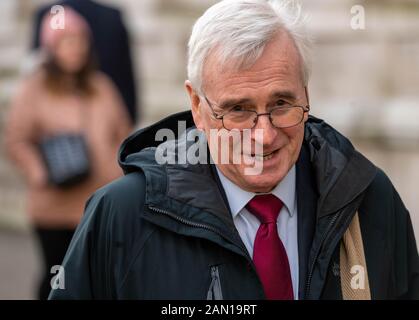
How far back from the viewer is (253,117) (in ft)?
9.33

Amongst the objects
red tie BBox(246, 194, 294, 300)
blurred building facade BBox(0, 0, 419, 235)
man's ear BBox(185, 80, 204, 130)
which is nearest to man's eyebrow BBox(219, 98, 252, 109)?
man's ear BBox(185, 80, 204, 130)

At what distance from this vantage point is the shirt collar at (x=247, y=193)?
2963 mm

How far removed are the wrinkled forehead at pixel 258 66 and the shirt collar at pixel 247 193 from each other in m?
0.27

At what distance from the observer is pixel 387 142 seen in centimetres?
878

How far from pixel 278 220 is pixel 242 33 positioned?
53 cm

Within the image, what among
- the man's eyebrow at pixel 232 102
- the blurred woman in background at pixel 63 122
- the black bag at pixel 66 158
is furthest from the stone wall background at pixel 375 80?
the man's eyebrow at pixel 232 102

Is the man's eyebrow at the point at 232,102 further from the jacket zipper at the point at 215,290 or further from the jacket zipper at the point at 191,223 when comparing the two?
the jacket zipper at the point at 215,290

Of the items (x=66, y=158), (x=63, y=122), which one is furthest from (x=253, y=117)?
(x=63, y=122)

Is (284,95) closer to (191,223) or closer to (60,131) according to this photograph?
(191,223)

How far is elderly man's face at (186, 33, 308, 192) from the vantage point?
111 inches

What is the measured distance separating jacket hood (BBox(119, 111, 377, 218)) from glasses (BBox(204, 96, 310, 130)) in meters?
0.18

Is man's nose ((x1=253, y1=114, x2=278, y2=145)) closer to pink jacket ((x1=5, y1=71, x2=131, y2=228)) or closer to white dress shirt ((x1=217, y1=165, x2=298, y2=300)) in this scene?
white dress shirt ((x1=217, y1=165, x2=298, y2=300))

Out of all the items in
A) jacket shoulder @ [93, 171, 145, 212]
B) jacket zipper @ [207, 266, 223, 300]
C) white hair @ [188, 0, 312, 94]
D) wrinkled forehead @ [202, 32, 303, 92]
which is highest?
white hair @ [188, 0, 312, 94]

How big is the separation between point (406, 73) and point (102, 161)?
11.9 ft
